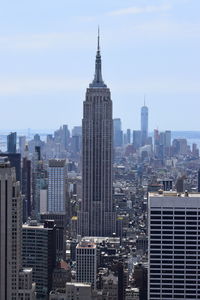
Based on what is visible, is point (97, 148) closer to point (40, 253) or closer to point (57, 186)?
point (57, 186)

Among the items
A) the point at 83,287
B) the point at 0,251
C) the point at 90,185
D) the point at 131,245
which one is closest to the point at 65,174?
the point at 90,185

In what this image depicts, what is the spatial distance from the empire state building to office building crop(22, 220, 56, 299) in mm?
26220

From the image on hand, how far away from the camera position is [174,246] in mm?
28078

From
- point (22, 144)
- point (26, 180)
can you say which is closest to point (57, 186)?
point (26, 180)

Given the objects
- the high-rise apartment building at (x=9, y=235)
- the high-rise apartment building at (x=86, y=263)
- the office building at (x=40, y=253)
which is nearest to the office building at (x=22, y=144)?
the high-rise apartment building at (x=86, y=263)

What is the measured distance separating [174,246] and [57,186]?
42.7 metres

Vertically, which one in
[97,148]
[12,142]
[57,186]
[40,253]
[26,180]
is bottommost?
[40,253]

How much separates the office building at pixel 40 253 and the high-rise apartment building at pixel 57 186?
24079 mm

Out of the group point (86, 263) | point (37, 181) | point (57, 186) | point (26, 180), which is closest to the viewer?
point (86, 263)

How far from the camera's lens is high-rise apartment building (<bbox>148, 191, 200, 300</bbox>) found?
2802 centimetres

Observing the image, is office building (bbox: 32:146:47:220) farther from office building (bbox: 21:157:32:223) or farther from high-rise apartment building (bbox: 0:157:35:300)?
high-rise apartment building (bbox: 0:157:35:300)

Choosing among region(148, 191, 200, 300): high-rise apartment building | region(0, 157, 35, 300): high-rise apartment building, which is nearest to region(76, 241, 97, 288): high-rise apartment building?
region(0, 157, 35, 300): high-rise apartment building

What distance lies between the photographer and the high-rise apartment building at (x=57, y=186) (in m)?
66.8

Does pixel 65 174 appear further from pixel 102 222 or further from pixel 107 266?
pixel 107 266
